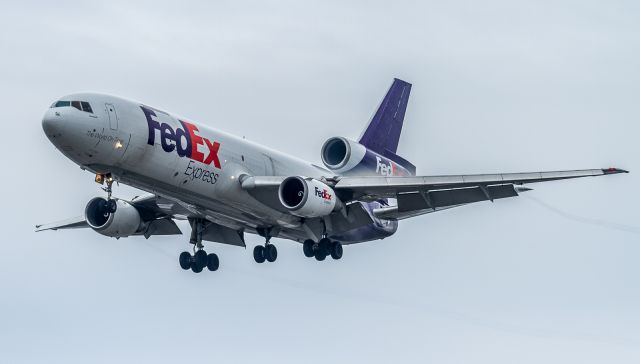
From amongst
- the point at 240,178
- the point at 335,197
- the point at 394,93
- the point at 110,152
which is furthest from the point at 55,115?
the point at 394,93

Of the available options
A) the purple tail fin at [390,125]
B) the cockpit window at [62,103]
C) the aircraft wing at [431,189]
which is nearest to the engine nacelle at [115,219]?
the cockpit window at [62,103]

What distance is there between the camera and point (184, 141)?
4612cm

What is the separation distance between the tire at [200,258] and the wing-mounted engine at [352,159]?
6215mm

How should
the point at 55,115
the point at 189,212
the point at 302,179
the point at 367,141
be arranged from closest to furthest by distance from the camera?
1. the point at 55,115
2. the point at 302,179
3. the point at 189,212
4. the point at 367,141

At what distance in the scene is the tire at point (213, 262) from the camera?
52.4 metres

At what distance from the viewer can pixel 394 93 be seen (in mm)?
59344

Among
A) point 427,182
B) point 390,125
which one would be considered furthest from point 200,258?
point 390,125

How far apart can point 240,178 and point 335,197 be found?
3733 millimetres

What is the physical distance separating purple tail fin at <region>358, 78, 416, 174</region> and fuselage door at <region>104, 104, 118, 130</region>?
15.0m

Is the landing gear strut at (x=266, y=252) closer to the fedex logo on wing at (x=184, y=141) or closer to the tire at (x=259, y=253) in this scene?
the tire at (x=259, y=253)

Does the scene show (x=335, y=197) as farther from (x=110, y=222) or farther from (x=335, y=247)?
(x=110, y=222)

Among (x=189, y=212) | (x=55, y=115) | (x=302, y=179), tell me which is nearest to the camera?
(x=55, y=115)

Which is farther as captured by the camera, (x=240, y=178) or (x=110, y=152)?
(x=240, y=178)

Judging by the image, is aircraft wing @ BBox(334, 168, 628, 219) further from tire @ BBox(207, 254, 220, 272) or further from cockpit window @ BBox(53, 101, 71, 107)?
cockpit window @ BBox(53, 101, 71, 107)
